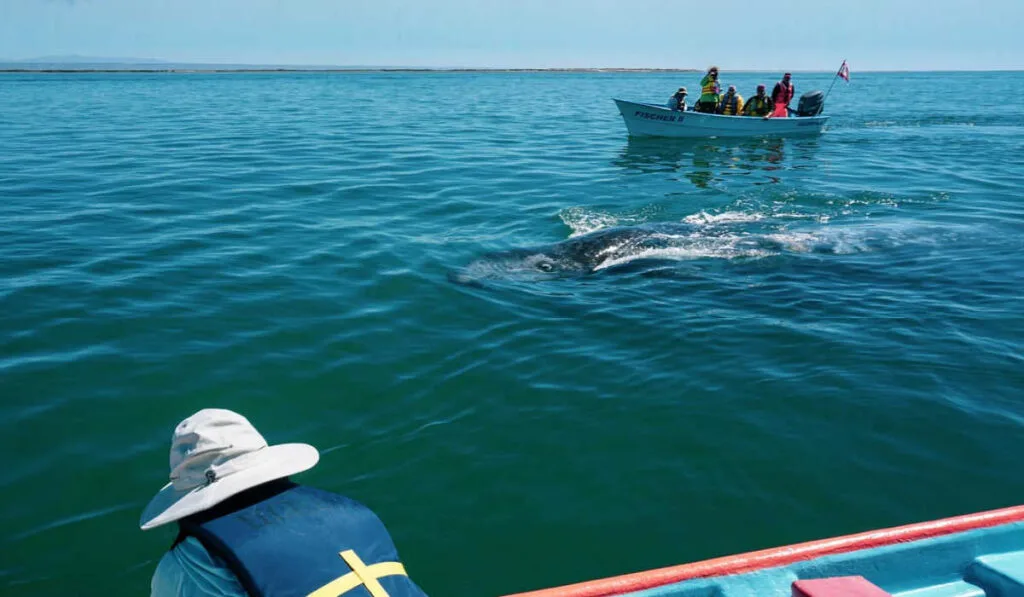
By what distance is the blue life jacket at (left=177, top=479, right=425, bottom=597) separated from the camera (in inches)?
105

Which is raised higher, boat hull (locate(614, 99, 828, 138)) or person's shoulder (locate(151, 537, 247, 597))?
boat hull (locate(614, 99, 828, 138))

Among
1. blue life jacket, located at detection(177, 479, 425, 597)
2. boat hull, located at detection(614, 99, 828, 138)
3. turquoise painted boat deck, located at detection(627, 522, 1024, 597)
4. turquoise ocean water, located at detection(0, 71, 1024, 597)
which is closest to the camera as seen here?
A: blue life jacket, located at detection(177, 479, 425, 597)

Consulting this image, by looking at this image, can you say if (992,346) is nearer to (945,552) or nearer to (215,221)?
(945,552)

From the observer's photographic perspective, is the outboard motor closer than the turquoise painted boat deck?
No

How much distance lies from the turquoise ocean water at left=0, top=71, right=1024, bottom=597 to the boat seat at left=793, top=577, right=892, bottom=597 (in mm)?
1852

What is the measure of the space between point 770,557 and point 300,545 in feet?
8.96

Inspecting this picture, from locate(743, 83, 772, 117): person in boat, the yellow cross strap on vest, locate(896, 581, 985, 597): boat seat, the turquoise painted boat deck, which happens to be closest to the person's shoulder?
the yellow cross strap on vest

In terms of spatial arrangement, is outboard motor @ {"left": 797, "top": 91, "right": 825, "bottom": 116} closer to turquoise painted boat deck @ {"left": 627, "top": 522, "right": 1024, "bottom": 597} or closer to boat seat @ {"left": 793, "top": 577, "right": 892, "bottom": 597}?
turquoise painted boat deck @ {"left": 627, "top": 522, "right": 1024, "bottom": 597}

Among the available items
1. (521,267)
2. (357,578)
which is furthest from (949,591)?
(521,267)

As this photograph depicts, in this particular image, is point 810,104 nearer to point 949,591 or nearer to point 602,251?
point 602,251

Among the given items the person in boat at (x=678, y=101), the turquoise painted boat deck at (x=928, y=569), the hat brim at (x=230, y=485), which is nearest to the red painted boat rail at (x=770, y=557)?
the turquoise painted boat deck at (x=928, y=569)

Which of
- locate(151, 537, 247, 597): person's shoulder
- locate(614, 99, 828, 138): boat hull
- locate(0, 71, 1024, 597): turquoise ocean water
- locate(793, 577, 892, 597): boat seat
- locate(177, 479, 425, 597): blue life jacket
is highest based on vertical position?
locate(614, 99, 828, 138): boat hull

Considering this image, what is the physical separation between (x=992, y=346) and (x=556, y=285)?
5.74 m

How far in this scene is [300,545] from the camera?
274 cm
